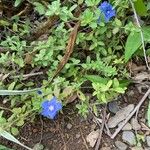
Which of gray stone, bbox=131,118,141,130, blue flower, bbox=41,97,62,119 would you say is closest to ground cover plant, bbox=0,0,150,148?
blue flower, bbox=41,97,62,119

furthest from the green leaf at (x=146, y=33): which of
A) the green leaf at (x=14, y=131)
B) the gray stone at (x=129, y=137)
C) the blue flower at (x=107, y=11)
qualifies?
the green leaf at (x=14, y=131)

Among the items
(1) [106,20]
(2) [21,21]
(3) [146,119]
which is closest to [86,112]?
(3) [146,119]

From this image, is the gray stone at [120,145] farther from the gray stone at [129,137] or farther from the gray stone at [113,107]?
the gray stone at [113,107]

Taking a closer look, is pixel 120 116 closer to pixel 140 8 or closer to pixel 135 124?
pixel 135 124

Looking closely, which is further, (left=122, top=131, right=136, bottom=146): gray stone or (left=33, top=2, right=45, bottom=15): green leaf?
(left=33, top=2, right=45, bottom=15): green leaf

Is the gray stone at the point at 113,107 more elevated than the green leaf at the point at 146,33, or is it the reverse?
the green leaf at the point at 146,33

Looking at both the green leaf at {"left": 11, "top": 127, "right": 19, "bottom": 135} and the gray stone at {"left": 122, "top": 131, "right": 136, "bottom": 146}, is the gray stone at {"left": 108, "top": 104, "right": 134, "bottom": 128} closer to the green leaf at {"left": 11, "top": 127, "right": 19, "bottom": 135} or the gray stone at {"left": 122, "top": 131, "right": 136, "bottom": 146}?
the gray stone at {"left": 122, "top": 131, "right": 136, "bottom": 146}
